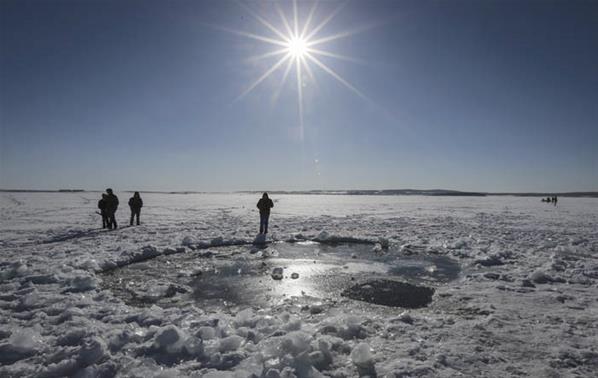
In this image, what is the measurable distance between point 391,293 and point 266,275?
293 cm

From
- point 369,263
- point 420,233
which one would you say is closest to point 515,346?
point 369,263

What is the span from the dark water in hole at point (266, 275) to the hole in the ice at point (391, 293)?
2 cm

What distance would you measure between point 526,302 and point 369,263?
4080 millimetres

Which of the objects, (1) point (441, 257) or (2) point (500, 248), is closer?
(1) point (441, 257)

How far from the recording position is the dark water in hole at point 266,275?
6.71 metres

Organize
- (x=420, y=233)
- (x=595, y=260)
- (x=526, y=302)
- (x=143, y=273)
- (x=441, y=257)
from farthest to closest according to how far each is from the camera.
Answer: (x=420, y=233), (x=441, y=257), (x=595, y=260), (x=143, y=273), (x=526, y=302)

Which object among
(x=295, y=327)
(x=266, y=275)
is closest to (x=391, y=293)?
(x=295, y=327)

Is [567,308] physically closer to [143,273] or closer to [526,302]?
[526,302]

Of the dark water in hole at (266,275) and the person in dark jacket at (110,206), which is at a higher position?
the person in dark jacket at (110,206)

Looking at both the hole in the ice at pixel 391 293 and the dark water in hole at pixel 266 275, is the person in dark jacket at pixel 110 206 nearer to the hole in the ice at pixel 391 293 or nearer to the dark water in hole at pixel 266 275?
the dark water in hole at pixel 266 275

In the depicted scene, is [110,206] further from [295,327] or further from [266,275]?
[295,327]

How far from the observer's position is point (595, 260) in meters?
9.69

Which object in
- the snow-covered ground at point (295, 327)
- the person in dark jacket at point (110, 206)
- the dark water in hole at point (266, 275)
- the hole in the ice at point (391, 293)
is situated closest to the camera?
the snow-covered ground at point (295, 327)

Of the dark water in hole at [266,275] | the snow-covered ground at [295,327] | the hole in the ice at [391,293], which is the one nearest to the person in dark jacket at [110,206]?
the snow-covered ground at [295,327]
